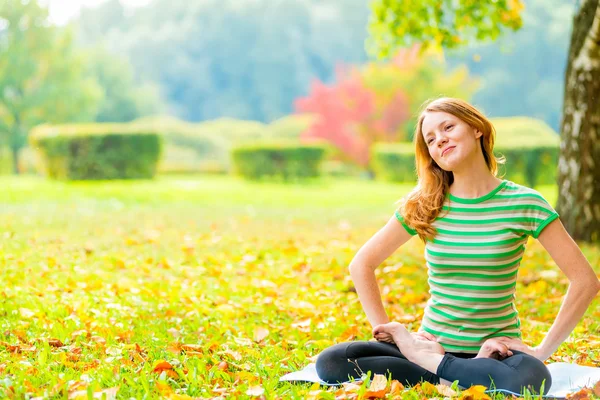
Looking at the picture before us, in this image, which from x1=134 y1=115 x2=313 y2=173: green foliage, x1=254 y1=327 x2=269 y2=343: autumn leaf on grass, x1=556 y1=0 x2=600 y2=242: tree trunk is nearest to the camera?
x1=254 y1=327 x2=269 y2=343: autumn leaf on grass

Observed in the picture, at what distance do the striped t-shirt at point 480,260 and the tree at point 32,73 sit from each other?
26826 millimetres

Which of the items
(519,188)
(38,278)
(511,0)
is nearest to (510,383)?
(519,188)

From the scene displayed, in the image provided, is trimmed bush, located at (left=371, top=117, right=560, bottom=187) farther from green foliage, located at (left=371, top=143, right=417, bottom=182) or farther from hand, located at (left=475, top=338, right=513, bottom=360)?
hand, located at (left=475, top=338, right=513, bottom=360)

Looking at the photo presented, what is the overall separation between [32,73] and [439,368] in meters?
27.5

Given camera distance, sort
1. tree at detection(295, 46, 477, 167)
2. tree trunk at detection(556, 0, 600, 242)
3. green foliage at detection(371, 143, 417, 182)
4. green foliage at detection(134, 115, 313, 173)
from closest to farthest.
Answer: tree trunk at detection(556, 0, 600, 242)
green foliage at detection(371, 143, 417, 182)
green foliage at detection(134, 115, 313, 173)
tree at detection(295, 46, 477, 167)

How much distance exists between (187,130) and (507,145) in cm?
1398

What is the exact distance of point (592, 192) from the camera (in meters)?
6.49

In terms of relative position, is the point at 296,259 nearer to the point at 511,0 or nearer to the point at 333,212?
the point at 511,0

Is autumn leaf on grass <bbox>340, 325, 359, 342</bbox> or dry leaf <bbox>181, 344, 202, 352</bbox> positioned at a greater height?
dry leaf <bbox>181, 344, 202, 352</bbox>

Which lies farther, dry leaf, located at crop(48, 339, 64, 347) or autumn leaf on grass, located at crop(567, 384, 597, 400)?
dry leaf, located at crop(48, 339, 64, 347)

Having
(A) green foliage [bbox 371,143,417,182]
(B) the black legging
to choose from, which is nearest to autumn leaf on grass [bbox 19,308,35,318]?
(B) the black legging

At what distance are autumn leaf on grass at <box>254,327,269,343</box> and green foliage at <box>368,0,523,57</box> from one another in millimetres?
4829

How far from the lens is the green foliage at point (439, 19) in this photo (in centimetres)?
748

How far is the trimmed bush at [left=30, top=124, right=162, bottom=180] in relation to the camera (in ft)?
49.8
